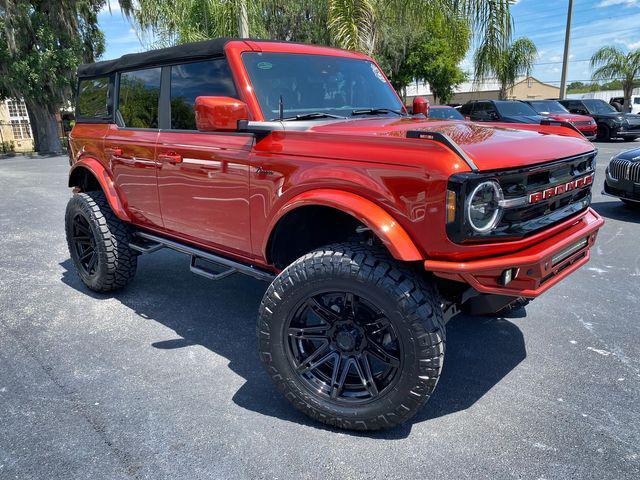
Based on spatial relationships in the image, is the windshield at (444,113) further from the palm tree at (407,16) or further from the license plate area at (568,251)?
the license plate area at (568,251)

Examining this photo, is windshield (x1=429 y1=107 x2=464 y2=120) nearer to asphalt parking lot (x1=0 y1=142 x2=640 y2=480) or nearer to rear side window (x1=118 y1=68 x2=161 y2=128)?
asphalt parking lot (x1=0 y1=142 x2=640 y2=480)

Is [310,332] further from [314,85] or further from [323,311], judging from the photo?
[314,85]

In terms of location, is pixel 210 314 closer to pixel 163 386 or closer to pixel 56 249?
pixel 163 386

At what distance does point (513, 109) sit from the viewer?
15094mm

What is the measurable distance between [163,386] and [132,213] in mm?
1711

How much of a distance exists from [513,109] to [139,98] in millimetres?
13629

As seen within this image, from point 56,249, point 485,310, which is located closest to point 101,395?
point 485,310

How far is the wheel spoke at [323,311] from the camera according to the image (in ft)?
8.38

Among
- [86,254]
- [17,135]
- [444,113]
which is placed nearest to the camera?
[86,254]

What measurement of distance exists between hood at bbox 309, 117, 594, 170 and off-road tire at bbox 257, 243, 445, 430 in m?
0.62

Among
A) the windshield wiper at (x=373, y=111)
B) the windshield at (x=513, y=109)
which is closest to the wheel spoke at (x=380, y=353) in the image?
the windshield wiper at (x=373, y=111)

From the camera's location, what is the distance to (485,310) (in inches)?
107

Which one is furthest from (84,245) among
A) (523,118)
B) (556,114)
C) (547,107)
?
(547,107)

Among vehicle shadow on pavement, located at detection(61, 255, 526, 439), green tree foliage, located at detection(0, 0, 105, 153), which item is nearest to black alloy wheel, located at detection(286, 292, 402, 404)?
vehicle shadow on pavement, located at detection(61, 255, 526, 439)
